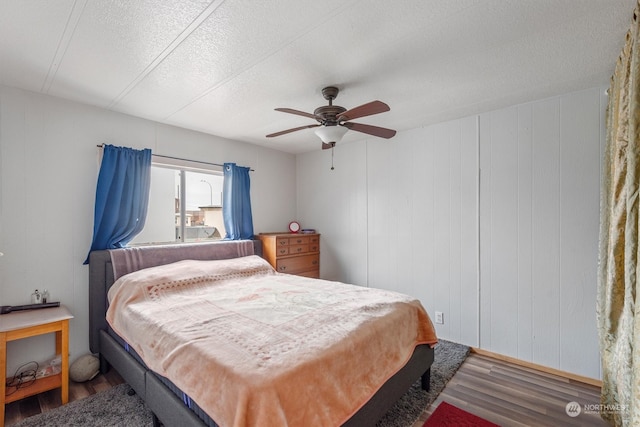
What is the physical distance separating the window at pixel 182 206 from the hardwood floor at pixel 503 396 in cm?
144

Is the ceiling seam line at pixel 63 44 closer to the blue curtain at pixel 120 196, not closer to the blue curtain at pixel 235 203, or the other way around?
the blue curtain at pixel 120 196

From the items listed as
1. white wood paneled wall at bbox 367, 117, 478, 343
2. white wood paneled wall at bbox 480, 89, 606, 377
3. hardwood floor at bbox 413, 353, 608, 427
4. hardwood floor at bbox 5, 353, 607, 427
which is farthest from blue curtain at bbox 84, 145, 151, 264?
white wood paneled wall at bbox 480, 89, 606, 377

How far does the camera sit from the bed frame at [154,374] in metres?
1.56

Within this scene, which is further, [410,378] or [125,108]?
[125,108]

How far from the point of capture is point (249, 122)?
10.5 ft

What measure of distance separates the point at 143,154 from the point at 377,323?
2.81 m

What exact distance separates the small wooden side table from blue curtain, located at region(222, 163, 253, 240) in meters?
1.84

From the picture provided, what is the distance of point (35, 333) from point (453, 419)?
2969mm

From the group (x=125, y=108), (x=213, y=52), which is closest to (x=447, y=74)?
(x=213, y=52)

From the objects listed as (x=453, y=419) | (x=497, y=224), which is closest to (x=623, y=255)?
(x=497, y=224)

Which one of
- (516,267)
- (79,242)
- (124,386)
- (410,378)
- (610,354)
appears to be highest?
(79,242)

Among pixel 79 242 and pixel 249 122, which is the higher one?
pixel 249 122

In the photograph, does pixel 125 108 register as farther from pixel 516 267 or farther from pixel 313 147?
pixel 516 267

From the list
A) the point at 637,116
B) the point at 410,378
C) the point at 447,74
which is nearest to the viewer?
the point at 637,116
